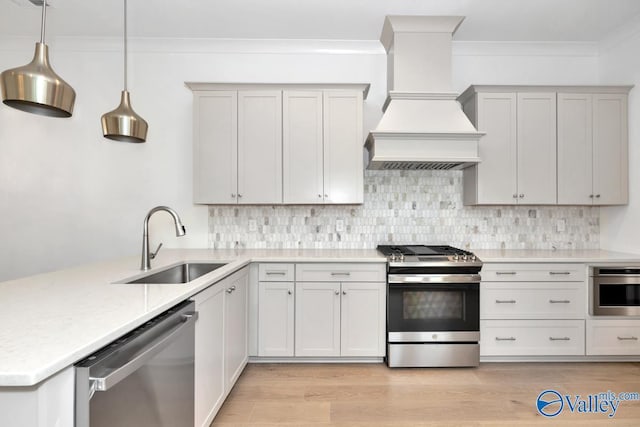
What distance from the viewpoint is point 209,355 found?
6.29 feet

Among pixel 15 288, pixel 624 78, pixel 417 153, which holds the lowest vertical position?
pixel 15 288

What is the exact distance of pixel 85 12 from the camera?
3031 mm

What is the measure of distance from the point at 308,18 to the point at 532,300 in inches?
121

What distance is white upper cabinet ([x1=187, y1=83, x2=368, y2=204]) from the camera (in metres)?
3.10

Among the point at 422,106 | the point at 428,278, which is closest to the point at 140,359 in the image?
the point at 428,278

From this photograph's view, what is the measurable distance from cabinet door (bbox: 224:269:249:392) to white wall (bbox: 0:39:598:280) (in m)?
1.10

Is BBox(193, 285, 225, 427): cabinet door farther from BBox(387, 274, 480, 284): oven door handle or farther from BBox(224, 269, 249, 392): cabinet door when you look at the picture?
BBox(387, 274, 480, 284): oven door handle

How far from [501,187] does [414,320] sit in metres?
1.47

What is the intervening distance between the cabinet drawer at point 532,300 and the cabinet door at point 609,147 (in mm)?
955

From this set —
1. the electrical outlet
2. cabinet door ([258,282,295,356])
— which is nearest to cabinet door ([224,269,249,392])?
cabinet door ([258,282,295,356])

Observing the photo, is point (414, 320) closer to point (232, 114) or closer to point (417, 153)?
point (417, 153)

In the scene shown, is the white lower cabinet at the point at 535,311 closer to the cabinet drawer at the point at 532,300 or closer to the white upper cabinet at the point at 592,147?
the cabinet drawer at the point at 532,300

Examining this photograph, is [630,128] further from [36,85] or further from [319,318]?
[36,85]

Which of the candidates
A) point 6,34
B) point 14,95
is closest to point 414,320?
point 14,95
